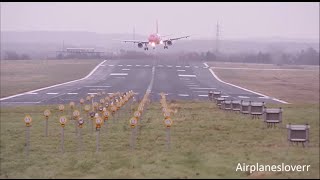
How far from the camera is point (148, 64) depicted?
288 feet

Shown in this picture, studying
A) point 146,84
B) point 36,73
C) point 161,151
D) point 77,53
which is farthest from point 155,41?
point 161,151

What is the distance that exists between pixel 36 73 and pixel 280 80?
31.2 m

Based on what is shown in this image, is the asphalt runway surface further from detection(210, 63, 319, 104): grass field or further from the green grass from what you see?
the green grass

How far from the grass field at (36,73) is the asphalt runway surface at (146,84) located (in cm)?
211

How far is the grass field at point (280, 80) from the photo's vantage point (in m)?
44.4

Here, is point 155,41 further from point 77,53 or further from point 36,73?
point 36,73

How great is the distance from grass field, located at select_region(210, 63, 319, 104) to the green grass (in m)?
19.2

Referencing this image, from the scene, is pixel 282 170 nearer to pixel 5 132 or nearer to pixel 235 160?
pixel 235 160

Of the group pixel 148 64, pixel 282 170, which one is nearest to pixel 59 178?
pixel 282 170

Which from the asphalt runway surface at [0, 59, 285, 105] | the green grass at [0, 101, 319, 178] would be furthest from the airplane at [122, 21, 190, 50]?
the green grass at [0, 101, 319, 178]

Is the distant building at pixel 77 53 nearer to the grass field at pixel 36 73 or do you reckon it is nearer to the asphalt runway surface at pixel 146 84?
the grass field at pixel 36 73

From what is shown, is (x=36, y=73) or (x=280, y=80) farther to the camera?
(x=36, y=73)

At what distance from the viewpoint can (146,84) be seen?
56562mm

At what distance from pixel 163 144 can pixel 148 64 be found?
7110 centimetres
